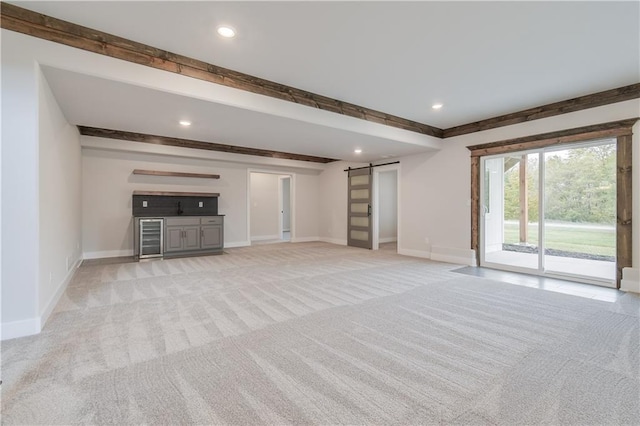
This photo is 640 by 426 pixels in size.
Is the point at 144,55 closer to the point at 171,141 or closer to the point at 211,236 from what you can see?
the point at 171,141

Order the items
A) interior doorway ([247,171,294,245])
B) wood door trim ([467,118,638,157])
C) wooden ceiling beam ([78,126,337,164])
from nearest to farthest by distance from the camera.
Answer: wood door trim ([467,118,638,157]), wooden ceiling beam ([78,126,337,164]), interior doorway ([247,171,294,245])

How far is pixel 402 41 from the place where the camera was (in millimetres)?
2805

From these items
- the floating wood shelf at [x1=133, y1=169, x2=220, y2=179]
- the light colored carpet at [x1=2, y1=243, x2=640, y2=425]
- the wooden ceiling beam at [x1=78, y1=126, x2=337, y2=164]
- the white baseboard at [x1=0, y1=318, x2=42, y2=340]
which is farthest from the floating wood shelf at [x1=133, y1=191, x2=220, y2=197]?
the white baseboard at [x1=0, y1=318, x2=42, y2=340]

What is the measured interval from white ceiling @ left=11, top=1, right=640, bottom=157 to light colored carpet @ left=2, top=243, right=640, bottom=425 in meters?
2.77

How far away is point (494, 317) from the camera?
9.68 ft

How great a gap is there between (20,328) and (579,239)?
23.8 ft

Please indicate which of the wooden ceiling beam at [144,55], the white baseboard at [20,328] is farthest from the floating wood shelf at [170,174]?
the white baseboard at [20,328]

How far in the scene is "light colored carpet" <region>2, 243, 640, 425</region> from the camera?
5.20ft

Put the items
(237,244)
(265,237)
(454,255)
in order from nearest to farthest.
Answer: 1. (454,255)
2. (237,244)
3. (265,237)

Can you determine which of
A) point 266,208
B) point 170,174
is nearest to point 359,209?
point 266,208

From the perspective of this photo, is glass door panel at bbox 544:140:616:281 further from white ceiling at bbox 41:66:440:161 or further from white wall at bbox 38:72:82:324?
white wall at bbox 38:72:82:324

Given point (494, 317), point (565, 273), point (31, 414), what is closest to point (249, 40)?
point (31, 414)

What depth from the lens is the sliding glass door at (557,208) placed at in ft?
14.3

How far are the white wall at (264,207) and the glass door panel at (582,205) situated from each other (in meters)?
7.68
